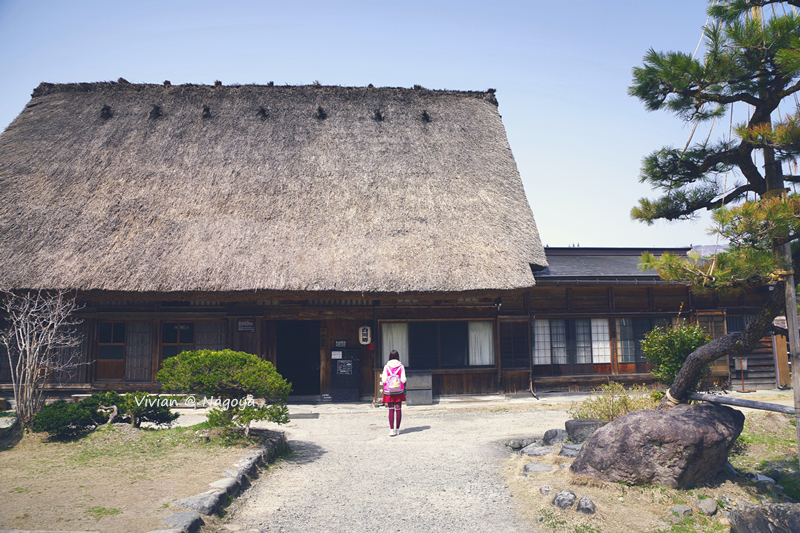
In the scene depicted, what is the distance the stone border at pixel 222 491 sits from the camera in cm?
398

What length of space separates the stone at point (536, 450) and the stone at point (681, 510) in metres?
1.98

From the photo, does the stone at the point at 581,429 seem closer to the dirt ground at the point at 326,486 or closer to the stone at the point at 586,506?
the dirt ground at the point at 326,486

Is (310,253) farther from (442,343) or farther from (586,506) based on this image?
(586,506)

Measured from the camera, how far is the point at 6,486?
4.75 meters

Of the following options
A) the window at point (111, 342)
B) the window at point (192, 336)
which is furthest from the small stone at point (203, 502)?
the window at point (111, 342)

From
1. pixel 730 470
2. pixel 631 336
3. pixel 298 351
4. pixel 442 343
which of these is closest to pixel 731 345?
pixel 730 470

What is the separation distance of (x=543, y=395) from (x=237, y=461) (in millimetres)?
8116

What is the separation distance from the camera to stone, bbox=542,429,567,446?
7.07 metres

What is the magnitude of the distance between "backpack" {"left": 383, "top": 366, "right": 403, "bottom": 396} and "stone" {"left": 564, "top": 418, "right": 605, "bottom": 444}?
2.79 metres

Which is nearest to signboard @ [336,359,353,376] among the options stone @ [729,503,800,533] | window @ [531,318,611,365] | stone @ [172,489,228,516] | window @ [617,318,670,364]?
window @ [531,318,611,365]

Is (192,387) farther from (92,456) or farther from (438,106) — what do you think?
(438,106)

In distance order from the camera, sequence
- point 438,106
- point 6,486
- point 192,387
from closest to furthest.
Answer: point 6,486
point 192,387
point 438,106

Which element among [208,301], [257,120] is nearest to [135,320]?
[208,301]

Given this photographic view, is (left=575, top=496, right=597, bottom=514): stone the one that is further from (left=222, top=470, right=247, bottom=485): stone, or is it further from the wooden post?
(left=222, top=470, right=247, bottom=485): stone
